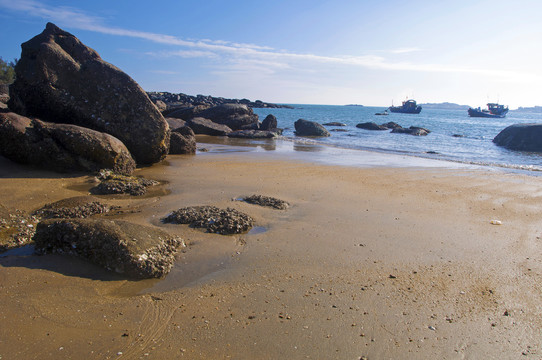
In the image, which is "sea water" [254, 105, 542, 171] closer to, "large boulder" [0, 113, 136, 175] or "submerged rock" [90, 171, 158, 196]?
"submerged rock" [90, 171, 158, 196]

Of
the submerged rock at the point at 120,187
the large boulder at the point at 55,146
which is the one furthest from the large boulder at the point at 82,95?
the submerged rock at the point at 120,187

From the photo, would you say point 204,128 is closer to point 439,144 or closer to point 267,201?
point 439,144

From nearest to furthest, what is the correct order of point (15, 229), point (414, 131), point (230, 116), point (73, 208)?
point (15, 229) < point (73, 208) < point (230, 116) < point (414, 131)

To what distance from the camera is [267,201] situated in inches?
242

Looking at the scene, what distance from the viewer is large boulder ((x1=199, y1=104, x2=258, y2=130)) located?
87.5ft

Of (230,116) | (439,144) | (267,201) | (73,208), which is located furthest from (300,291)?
(230,116)

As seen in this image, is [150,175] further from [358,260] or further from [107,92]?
[358,260]

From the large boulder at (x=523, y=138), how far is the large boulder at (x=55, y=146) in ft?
75.0

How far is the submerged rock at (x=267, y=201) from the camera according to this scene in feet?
19.6

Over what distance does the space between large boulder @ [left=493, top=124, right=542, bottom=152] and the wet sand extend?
19.0 m

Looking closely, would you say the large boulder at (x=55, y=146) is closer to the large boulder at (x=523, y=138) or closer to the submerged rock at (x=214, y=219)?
the submerged rock at (x=214, y=219)

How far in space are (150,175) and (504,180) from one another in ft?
29.7

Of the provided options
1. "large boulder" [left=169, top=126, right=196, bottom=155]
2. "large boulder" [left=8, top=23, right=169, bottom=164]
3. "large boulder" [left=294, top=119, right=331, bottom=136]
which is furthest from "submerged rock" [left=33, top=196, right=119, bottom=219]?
"large boulder" [left=294, top=119, right=331, bottom=136]

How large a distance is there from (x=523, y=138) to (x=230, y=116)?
19427mm
